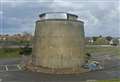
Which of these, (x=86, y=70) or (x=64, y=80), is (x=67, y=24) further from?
(x=64, y=80)

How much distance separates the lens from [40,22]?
3162cm

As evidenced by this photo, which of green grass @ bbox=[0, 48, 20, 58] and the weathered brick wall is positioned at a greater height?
the weathered brick wall

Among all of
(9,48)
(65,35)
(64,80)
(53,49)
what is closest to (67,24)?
(65,35)

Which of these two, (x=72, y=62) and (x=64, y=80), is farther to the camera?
(x=72, y=62)

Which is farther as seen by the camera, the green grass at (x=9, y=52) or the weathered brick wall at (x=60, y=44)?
the green grass at (x=9, y=52)

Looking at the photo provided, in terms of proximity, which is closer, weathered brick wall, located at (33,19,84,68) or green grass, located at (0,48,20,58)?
weathered brick wall, located at (33,19,84,68)

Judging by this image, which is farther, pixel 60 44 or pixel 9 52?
pixel 9 52

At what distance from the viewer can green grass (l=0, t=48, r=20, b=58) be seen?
159 feet

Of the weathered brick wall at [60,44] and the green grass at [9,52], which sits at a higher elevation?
the weathered brick wall at [60,44]

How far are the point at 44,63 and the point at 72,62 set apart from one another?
3.39 m

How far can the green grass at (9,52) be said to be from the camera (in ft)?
159

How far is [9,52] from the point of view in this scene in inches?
2058

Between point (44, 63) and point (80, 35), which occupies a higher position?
point (80, 35)

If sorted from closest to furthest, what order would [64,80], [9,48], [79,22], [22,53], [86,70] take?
[64,80] → [86,70] → [79,22] → [22,53] → [9,48]
